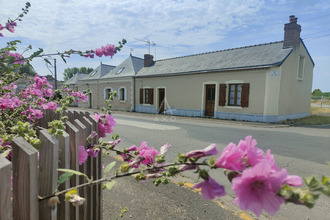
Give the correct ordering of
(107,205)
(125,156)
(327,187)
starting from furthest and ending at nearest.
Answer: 1. (107,205)
2. (125,156)
3. (327,187)

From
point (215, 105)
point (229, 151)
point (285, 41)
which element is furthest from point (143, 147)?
point (285, 41)

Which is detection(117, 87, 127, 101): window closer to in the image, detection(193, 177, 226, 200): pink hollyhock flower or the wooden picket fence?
the wooden picket fence

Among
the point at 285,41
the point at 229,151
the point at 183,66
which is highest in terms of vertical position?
the point at 285,41

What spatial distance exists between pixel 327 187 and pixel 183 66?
1741cm

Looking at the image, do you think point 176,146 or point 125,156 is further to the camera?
point 176,146

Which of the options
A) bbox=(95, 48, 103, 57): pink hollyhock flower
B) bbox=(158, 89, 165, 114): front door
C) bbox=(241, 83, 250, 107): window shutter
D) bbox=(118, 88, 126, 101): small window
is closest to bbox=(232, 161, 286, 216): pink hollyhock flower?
bbox=(95, 48, 103, 57): pink hollyhock flower

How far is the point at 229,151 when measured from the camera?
2.11 feet

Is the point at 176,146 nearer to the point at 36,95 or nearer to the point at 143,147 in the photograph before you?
the point at 36,95

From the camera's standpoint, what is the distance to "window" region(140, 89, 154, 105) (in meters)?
18.8

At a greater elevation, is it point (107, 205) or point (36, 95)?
point (36, 95)

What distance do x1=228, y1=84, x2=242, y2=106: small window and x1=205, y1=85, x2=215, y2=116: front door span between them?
1353mm

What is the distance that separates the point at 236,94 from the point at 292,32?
5034 mm

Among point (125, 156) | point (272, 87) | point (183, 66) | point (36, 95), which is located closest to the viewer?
point (125, 156)

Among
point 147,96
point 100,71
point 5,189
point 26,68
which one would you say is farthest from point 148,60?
point 5,189
